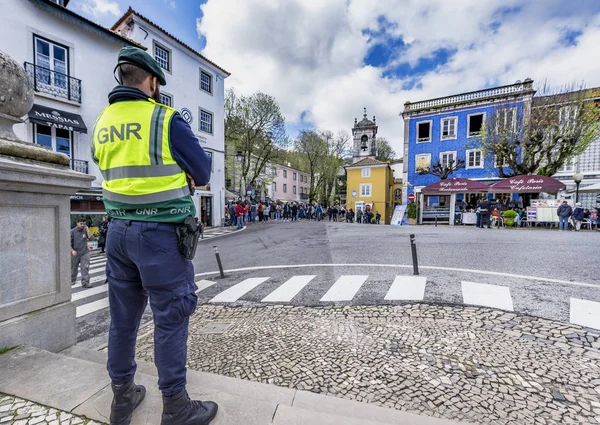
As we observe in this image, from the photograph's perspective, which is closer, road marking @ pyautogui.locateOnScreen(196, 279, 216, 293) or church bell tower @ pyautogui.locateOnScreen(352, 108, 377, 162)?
road marking @ pyautogui.locateOnScreen(196, 279, 216, 293)

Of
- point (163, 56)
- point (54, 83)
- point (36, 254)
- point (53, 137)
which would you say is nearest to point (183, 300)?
point (36, 254)

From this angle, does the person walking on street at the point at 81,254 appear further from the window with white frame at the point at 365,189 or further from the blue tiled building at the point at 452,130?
the window with white frame at the point at 365,189

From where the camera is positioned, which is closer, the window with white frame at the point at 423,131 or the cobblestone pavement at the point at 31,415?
the cobblestone pavement at the point at 31,415

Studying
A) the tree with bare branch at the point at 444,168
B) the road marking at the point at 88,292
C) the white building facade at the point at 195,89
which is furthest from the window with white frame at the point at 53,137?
the tree with bare branch at the point at 444,168

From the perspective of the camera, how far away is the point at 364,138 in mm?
50531

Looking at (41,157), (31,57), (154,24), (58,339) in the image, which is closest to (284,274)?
(58,339)

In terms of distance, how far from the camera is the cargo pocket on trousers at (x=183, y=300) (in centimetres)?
164

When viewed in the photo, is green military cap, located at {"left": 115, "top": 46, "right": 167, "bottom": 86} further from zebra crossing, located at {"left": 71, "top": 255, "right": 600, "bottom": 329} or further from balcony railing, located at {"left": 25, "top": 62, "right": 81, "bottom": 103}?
balcony railing, located at {"left": 25, "top": 62, "right": 81, "bottom": 103}

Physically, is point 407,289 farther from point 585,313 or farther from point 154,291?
point 154,291

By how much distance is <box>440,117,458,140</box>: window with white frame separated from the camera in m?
27.6

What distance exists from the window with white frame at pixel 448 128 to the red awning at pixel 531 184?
37.4 feet

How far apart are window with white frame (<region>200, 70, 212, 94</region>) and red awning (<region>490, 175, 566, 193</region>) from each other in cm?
2203

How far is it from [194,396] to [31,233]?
1975mm

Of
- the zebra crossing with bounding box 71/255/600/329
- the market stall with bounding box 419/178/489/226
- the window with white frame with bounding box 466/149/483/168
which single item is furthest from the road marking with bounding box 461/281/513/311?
the window with white frame with bounding box 466/149/483/168
